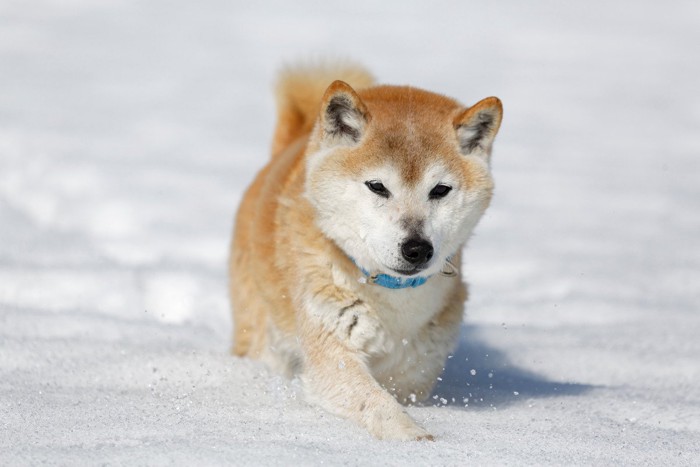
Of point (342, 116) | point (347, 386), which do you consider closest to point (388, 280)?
point (347, 386)

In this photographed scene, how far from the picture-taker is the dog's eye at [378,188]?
3959 millimetres

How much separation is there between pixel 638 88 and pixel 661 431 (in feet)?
33.8

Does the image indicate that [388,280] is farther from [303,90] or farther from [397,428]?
[303,90]

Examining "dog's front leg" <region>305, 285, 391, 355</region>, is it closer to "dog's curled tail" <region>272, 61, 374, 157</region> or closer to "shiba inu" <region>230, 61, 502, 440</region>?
"shiba inu" <region>230, 61, 502, 440</region>

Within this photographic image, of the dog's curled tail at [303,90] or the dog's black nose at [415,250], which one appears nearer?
the dog's black nose at [415,250]

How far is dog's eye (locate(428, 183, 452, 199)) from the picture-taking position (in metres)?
4.01

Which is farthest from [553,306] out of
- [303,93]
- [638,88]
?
[638,88]

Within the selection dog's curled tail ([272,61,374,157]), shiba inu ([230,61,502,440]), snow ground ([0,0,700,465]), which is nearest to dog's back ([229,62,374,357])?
dog's curled tail ([272,61,374,157])

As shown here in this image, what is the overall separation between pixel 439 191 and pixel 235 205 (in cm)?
506

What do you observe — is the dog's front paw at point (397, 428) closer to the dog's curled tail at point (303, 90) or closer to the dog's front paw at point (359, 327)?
the dog's front paw at point (359, 327)

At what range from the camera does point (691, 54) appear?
15.0 metres

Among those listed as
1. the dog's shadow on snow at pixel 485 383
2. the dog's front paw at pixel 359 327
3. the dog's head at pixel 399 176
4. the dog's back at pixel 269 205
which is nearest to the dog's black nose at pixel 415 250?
the dog's head at pixel 399 176

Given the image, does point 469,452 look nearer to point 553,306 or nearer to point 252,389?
point 252,389

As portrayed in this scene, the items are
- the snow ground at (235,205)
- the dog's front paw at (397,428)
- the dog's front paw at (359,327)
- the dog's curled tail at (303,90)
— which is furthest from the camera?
the dog's curled tail at (303,90)
